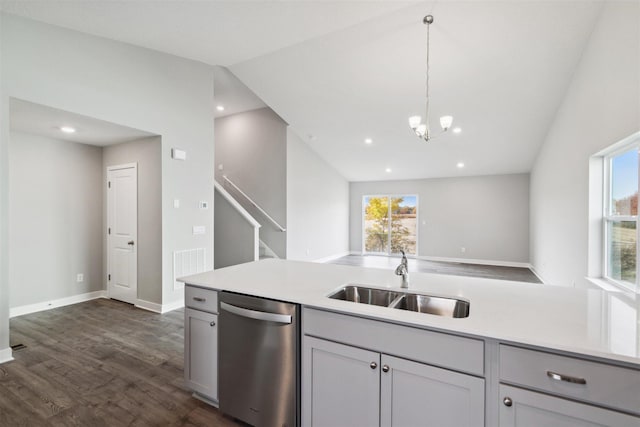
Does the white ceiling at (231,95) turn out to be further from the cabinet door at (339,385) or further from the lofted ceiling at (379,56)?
the cabinet door at (339,385)

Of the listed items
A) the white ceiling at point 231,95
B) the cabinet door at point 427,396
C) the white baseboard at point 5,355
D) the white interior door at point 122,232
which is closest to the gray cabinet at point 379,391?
the cabinet door at point 427,396

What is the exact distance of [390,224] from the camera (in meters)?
9.12

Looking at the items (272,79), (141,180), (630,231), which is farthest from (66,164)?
(630,231)

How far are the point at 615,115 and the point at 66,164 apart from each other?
6.61 meters

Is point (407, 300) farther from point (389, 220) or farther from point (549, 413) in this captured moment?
point (389, 220)

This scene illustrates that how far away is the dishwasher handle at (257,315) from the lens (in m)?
1.62

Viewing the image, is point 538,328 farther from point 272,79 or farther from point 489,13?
point 272,79

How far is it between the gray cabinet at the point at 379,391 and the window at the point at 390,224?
25.1 ft

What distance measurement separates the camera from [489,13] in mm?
3475

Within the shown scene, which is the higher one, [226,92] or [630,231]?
[226,92]

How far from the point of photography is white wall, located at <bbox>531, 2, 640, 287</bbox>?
102 inches

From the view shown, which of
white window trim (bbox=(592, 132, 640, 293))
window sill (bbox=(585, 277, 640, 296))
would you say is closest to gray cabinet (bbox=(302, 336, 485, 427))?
white window trim (bbox=(592, 132, 640, 293))

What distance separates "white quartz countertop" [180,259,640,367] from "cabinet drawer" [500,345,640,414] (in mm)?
65

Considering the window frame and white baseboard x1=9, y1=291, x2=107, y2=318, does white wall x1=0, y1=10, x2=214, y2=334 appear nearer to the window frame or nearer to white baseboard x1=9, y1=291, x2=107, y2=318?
white baseboard x1=9, y1=291, x2=107, y2=318
